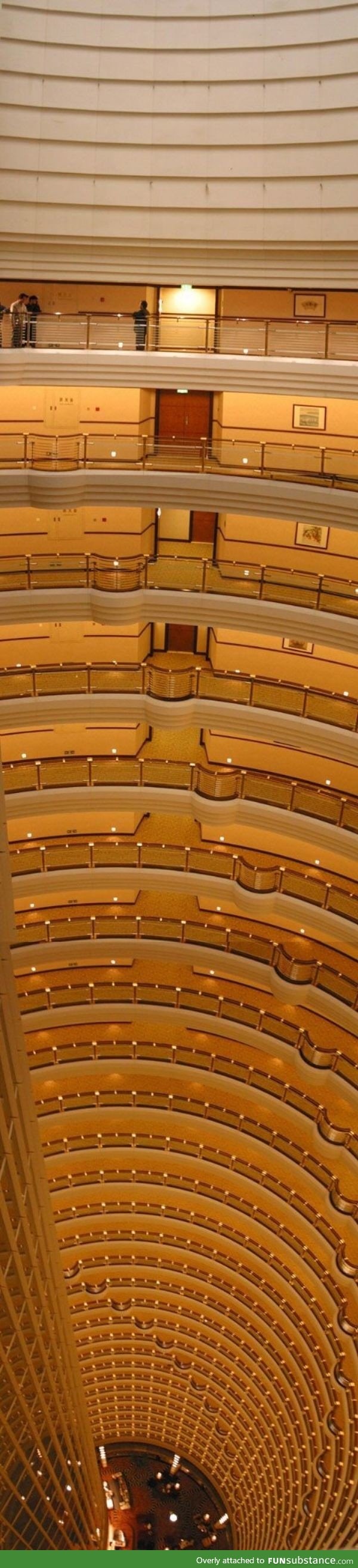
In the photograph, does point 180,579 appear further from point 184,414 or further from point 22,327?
point 22,327

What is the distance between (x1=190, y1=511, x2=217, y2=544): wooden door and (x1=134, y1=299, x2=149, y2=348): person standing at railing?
4208mm

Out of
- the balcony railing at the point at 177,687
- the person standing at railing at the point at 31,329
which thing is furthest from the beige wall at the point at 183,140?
the balcony railing at the point at 177,687

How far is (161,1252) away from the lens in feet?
83.0

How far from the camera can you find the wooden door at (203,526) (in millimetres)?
22828

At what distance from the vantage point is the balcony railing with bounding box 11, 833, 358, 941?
20.4 metres

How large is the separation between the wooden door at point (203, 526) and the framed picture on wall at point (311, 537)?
1963 mm

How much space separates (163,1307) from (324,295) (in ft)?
69.3

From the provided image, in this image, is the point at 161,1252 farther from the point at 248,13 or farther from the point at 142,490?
the point at 248,13

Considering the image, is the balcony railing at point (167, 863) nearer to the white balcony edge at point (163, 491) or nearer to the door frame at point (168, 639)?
the door frame at point (168, 639)

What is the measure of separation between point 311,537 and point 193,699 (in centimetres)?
385

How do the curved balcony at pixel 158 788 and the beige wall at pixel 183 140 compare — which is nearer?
the beige wall at pixel 183 140

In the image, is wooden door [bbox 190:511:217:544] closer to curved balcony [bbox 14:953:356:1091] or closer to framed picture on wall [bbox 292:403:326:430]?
framed picture on wall [bbox 292:403:326:430]

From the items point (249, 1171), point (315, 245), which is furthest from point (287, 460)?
point (249, 1171)

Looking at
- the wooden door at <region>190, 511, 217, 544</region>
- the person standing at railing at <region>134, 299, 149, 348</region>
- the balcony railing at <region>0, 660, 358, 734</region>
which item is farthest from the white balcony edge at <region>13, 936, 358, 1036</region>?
the person standing at railing at <region>134, 299, 149, 348</region>
